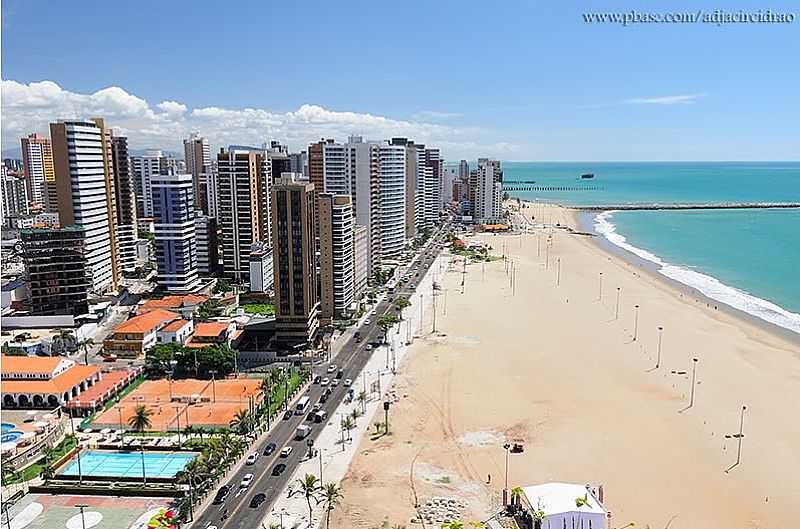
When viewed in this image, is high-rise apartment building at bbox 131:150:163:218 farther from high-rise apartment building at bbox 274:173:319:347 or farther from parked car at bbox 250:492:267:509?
parked car at bbox 250:492:267:509

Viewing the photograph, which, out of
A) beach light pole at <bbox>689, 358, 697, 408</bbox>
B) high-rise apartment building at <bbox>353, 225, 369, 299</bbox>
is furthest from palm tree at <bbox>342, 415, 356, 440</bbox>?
high-rise apartment building at <bbox>353, 225, 369, 299</bbox>

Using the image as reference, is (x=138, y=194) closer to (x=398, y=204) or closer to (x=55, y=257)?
(x=398, y=204)

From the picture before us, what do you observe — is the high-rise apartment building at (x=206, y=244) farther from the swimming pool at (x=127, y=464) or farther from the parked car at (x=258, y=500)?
the parked car at (x=258, y=500)

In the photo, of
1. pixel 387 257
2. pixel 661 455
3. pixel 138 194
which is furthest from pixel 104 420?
pixel 138 194

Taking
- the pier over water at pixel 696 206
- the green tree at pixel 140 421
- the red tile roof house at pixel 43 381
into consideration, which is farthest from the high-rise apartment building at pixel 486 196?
the green tree at pixel 140 421

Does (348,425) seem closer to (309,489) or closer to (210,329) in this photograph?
(309,489)
